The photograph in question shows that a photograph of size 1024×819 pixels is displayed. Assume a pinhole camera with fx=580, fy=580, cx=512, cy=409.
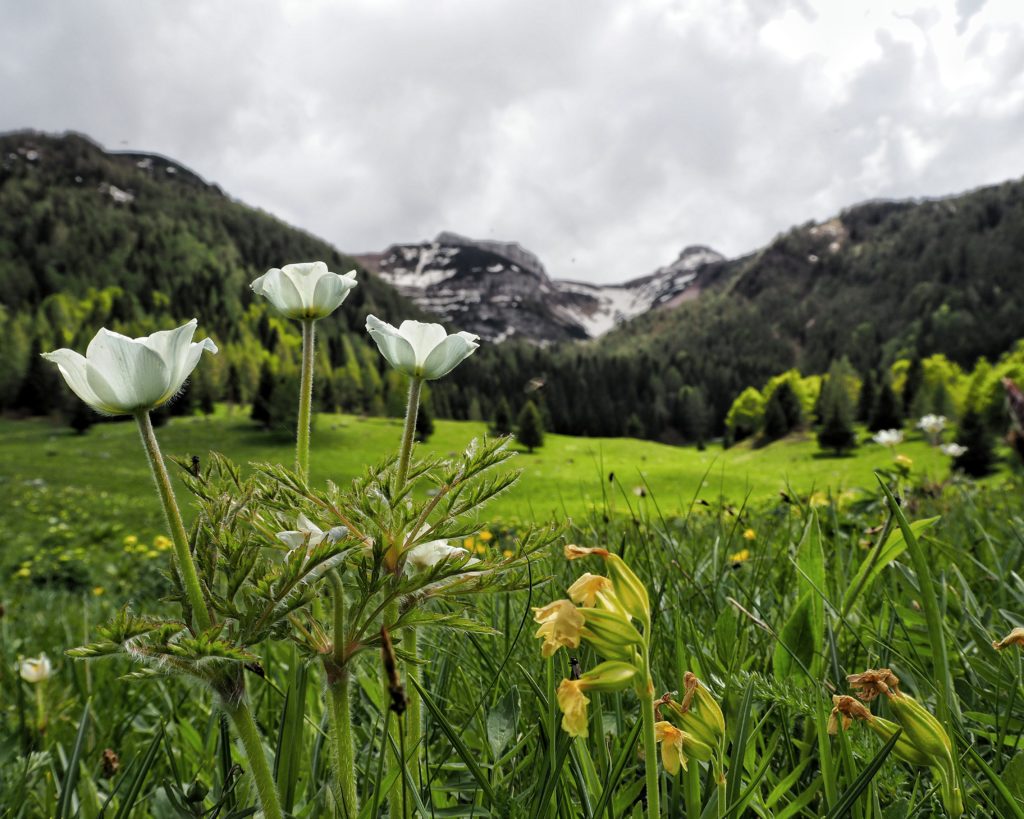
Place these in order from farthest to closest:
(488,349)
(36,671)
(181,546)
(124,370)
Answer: (488,349)
(36,671)
(124,370)
(181,546)

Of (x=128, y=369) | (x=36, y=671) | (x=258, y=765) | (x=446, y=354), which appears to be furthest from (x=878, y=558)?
(x=36, y=671)

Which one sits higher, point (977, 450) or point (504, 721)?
point (504, 721)

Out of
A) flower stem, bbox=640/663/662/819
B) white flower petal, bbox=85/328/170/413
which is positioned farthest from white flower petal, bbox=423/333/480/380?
flower stem, bbox=640/663/662/819

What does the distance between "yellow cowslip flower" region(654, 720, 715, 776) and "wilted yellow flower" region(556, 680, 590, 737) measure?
165 mm

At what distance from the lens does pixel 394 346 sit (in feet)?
3.73

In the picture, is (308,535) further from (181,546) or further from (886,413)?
(886,413)

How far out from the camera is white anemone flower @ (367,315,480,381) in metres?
1.14

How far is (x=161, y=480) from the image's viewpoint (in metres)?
0.84

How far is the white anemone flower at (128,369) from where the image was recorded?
87 centimetres

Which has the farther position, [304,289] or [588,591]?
[304,289]

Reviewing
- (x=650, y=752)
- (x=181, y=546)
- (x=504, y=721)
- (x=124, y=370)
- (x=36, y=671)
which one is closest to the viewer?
(x=650, y=752)

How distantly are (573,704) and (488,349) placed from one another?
527 ft

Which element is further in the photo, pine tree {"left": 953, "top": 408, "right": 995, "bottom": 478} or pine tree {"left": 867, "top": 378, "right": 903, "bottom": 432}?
pine tree {"left": 867, "top": 378, "right": 903, "bottom": 432}

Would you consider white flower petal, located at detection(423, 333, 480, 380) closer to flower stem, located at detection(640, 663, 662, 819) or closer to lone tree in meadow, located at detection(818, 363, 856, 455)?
flower stem, located at detection(640, 663, 662, 819)
